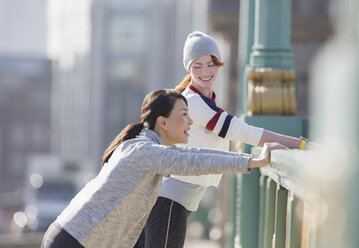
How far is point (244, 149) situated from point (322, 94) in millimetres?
3517

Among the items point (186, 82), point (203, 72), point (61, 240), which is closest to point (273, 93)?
point (186, 82)

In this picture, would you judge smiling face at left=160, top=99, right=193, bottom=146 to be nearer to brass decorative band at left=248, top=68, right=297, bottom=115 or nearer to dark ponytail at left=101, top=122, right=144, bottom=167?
dark ponytail at left=101, top=122, right=144, bottom=167

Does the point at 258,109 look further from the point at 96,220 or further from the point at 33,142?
the point at 33,142

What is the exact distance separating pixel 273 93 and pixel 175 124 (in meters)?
1.66

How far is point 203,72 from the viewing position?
12.9ft

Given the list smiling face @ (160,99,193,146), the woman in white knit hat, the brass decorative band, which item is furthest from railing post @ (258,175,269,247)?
smiling face @ (160,99,193,146)

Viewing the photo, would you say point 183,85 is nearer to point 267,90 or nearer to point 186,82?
point 186,82

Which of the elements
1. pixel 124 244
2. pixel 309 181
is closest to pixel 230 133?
pixel 124 244

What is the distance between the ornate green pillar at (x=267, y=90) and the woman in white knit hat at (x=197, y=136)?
0.92m

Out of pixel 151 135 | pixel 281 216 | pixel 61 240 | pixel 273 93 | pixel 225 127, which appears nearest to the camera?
pixel 61 240

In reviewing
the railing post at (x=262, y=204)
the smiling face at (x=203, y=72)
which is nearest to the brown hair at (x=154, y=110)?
the smiling face at (x=203, y=72)

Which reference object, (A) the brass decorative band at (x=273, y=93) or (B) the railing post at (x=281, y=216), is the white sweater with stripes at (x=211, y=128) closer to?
(B) the railing post at (x=281, y=216)

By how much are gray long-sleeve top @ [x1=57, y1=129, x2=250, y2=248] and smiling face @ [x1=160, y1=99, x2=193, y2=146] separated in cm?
21

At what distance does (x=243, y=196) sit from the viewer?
5.18m
